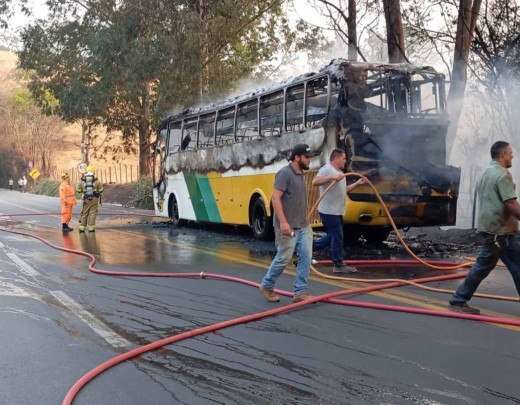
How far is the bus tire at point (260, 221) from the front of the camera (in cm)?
1306

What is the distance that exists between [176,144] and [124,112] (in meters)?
15.0

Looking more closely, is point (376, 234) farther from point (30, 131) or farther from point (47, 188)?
point (30, 131)

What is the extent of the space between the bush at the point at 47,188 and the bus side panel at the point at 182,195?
35.6 metres

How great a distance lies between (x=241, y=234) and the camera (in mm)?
15102

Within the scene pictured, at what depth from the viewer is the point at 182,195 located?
1748 cm

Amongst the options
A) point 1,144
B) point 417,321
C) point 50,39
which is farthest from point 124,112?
point 1,144

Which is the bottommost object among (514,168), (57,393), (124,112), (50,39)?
(57,393)

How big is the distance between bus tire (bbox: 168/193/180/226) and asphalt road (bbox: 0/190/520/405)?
30.2 feet

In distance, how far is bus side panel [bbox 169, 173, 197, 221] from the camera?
1702 centimetres

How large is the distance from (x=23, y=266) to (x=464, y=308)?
6.70 meters

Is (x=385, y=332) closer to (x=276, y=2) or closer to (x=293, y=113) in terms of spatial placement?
(x=293, y=113)

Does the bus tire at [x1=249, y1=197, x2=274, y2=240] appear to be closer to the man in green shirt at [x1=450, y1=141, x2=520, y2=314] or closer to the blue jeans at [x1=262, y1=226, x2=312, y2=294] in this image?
the blue jeans at [x1=262, y1=226, x2=312, y2=294]

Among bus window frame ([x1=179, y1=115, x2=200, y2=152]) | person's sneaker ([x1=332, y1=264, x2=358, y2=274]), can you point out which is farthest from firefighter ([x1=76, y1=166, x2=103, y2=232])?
person's sneaker ([x1=332, y1=264, x2=358, y2=274])

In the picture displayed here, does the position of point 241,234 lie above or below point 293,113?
below
